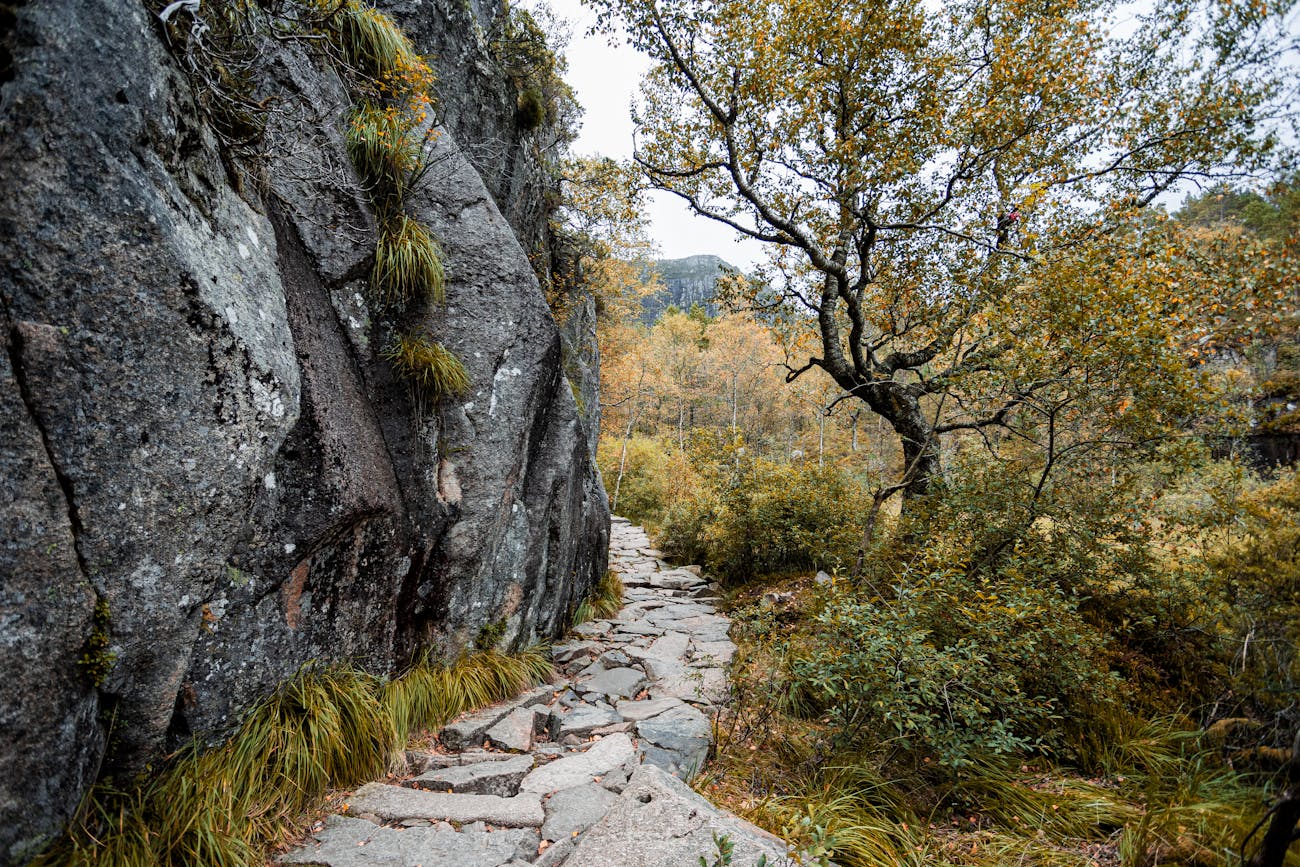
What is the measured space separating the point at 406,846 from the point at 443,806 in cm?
38

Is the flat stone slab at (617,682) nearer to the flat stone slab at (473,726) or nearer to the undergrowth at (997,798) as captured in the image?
the flat stone slab at (473,726)

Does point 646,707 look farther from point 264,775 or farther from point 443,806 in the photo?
point 264,775

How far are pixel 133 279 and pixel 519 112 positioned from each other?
6316 mm

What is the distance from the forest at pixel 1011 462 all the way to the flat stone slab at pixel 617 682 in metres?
1.13

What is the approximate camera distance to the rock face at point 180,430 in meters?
2.00

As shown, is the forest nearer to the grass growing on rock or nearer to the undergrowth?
the undergrowth

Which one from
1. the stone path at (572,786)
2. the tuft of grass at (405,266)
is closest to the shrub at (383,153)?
the tuft of grass at (405,266)

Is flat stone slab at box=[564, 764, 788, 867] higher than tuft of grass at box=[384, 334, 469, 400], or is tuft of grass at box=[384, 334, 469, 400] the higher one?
tuft of grass at box=[384, 334, 469, 400]

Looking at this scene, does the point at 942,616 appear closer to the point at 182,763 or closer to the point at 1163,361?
the point at 1163,361

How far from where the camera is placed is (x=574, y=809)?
10.2 ft

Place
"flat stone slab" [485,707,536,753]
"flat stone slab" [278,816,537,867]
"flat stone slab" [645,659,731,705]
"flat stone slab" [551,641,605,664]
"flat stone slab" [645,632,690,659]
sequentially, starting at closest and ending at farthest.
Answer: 1. "flat stone slab" [278,816,537,867]
2. "flat stone slab" [485,707,536,753]
3. "flat stone slab" [645,659,731,705]
4. "flat stone slab" [551,641,605,664]
5. "flat stone slab" [645,632,690,659]

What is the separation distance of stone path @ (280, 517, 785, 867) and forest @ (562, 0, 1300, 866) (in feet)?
1.69

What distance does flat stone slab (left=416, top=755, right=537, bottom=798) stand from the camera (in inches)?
129

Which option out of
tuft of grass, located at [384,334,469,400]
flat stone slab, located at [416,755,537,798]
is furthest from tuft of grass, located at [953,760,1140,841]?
tuft of grass, located at [384,334,469,400]
